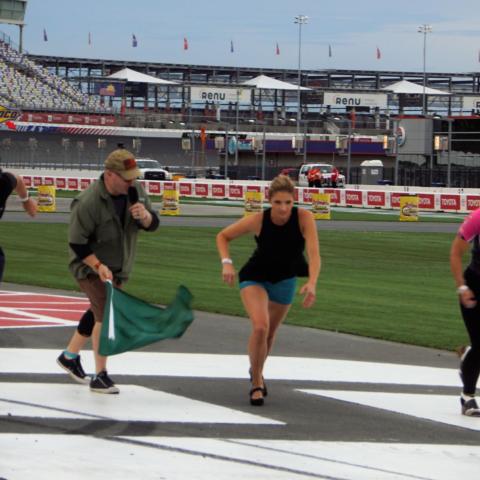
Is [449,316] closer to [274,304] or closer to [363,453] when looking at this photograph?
[274,304]

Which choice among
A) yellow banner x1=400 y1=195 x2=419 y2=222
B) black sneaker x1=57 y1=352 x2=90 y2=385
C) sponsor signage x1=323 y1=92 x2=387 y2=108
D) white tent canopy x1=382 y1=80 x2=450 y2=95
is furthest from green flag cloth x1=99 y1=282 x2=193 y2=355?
white tent canopy x1=382 y1=80 x2=450 y2=95

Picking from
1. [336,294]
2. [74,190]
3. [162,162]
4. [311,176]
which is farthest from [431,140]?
[336,294]

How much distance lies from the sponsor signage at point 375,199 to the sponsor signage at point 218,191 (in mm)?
8992

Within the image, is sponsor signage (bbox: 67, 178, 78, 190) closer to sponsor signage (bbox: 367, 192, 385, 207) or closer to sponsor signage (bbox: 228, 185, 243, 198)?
sponsor signage (bbox: 228, 185, 243, 198)

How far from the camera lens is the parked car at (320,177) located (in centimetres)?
6325

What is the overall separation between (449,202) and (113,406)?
4483 centimetres

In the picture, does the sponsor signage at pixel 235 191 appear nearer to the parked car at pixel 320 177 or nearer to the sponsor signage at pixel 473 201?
the parked car at pixel 320 177

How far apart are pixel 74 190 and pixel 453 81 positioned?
77.8m

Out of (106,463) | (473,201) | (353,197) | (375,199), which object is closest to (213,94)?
(353,197)

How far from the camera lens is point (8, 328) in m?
12.9

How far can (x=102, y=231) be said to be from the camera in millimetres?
9055

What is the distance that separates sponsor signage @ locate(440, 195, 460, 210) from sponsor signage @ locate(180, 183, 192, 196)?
15090 millimetres

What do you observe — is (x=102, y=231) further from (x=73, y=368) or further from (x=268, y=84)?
(x=268, y=84)

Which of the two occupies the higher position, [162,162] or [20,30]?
[20,30]
